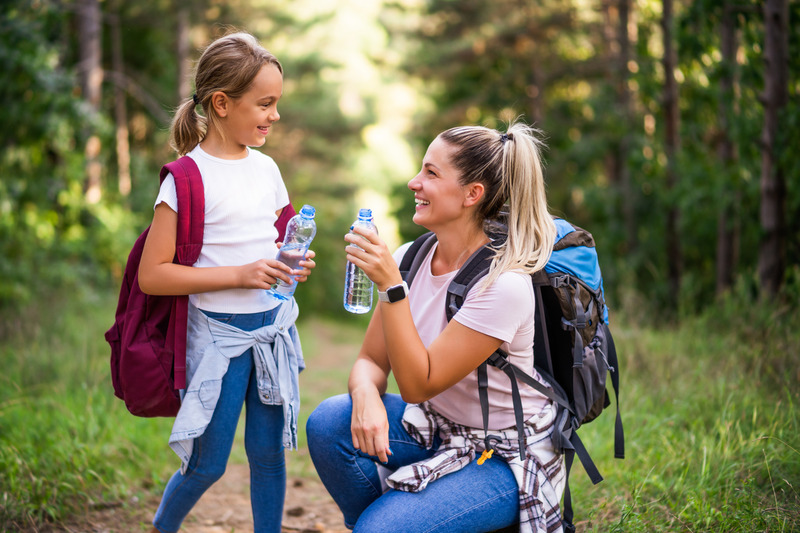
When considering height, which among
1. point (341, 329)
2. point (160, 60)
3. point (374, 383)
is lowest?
point (341, 329)

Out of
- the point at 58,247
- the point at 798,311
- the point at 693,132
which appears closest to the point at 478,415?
the point at 798,311

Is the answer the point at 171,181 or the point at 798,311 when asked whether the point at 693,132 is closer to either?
the point at 798,311

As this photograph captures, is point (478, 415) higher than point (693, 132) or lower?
lower

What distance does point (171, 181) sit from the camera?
8.02 ft

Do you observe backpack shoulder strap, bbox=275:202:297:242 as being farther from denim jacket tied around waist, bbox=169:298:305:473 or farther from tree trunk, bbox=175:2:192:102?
tree trunk, bbox=175:2:192:102

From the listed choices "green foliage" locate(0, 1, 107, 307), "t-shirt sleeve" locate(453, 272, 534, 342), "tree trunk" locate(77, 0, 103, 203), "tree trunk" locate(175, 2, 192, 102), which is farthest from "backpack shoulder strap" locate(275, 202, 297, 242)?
"tree trunk" locate(175, 2, 192, 102)

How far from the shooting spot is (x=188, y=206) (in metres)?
2.44

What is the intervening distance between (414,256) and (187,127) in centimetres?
105

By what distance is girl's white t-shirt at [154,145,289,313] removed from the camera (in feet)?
8.33

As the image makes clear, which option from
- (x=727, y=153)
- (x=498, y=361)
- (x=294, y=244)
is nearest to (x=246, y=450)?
(x=294, y=244)

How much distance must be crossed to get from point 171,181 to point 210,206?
16 centimetres

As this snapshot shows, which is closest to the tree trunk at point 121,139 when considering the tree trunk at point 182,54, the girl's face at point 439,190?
the tree trunk at point 182,54

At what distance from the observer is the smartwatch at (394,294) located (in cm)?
226

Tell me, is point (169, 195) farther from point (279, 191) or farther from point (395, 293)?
point (395, 293)
